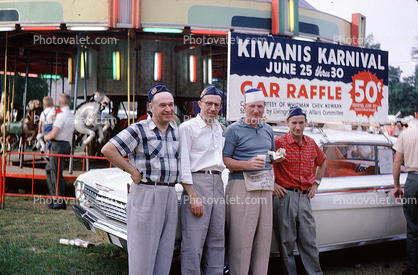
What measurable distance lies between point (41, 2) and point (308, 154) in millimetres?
6526

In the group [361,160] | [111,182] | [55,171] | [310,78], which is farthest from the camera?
[55,171]

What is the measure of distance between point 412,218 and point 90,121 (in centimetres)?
671

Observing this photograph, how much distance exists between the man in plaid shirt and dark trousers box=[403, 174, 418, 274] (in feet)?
8.77

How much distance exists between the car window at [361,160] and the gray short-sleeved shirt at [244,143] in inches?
45.3

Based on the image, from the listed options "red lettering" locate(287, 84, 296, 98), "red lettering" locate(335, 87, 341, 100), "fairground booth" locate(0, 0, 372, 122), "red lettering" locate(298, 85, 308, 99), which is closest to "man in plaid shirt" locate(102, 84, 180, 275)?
"red lettering" locate(287, 84, 296, 98)

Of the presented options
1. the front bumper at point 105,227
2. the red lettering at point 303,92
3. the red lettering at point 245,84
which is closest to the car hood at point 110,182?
the front bumper at point 105,227

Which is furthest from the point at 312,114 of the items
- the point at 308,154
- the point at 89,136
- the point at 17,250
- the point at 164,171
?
the point at 89,136

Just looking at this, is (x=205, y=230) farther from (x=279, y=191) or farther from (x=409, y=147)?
(x=409, y=147)

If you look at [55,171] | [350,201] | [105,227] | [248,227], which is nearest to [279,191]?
[248,227]

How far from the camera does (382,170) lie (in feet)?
14.7

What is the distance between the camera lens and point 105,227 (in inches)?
140

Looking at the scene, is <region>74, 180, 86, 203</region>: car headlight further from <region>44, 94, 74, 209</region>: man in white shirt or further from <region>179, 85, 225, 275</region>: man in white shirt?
<region>44, 94, 74, 209</region>: man in white shirt

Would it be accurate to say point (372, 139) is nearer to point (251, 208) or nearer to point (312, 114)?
point (312, 114)

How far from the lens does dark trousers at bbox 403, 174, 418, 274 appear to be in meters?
4.05
